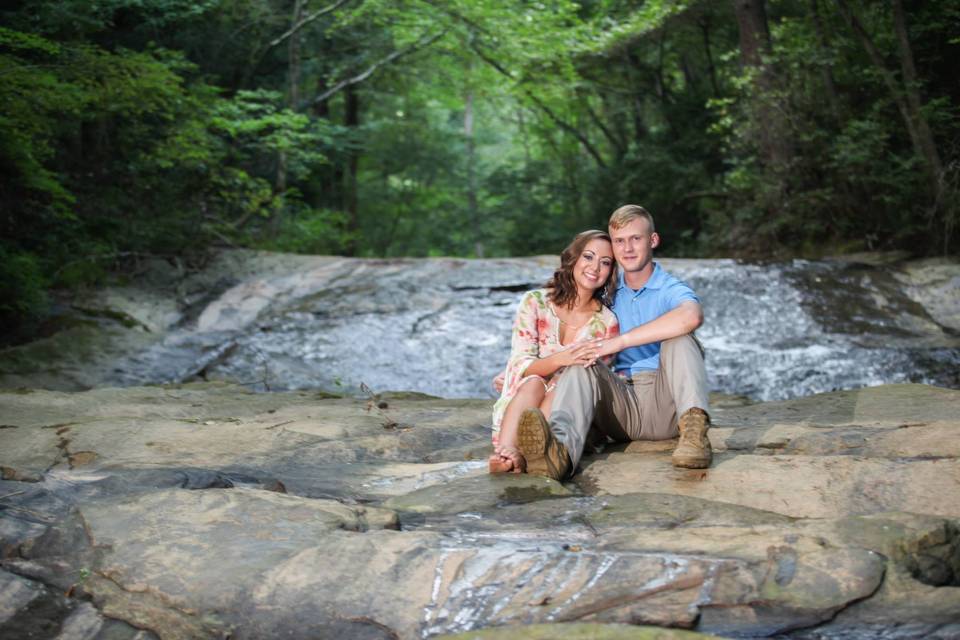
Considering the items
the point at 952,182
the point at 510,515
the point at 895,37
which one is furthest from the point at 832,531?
the point at 895,37

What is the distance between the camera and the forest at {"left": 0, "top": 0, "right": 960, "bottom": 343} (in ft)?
34.9

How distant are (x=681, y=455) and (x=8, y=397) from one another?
4.86 meters

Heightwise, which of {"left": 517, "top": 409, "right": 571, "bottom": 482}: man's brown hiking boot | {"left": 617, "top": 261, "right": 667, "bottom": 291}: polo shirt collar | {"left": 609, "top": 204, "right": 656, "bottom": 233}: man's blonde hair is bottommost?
{"left": 517, "top": 409, "right": 571, "bottom": 482}: man's brown hiking boot

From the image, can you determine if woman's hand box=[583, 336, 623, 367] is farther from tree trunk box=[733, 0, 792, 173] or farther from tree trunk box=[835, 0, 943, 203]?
tree trunk box=[733, 0, 792, 173]

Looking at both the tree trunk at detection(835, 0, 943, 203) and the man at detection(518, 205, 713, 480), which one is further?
the tree trunk at detection(835, 0, 943, 203)

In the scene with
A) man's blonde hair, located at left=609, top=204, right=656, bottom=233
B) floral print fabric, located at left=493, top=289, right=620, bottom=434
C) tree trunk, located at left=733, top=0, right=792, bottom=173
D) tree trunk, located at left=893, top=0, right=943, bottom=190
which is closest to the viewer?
man's blonde hair, located at left=609, top=204, right=656, bottom=233

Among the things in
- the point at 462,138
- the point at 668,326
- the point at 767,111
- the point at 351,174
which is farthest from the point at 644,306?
the point at 462,138

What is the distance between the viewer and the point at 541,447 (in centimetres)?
381

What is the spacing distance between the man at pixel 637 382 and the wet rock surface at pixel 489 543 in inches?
4.7

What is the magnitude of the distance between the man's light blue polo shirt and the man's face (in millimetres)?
117

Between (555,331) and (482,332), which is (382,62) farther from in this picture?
(555,331)

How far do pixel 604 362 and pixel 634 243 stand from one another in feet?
1.93

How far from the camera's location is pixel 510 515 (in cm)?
355

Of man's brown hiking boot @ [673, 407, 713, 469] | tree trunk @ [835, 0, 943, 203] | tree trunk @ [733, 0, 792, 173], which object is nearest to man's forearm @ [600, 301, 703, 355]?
man's brown hiking boot @ [673, 407, 713, 469]
